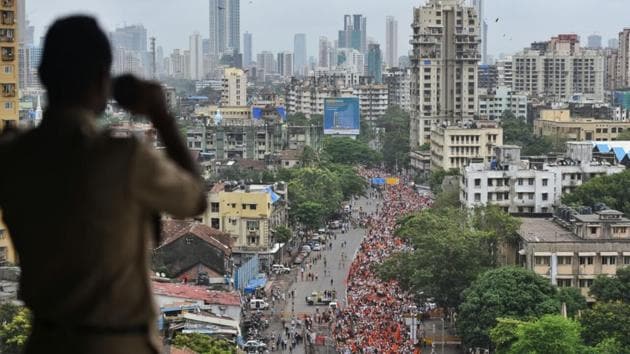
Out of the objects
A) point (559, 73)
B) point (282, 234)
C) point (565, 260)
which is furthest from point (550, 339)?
point (559, 73)

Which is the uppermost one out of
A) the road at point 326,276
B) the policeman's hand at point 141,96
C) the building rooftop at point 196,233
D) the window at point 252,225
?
the policeman's hand at point 141,96

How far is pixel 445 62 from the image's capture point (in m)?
76.6

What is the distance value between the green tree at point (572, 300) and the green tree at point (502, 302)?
0.37 meters

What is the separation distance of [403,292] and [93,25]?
32.3 m


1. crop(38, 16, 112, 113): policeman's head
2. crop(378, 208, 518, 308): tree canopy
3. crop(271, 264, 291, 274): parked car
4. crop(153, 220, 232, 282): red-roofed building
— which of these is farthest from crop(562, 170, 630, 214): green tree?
crop(38, 16, 112, 113): policeman's head

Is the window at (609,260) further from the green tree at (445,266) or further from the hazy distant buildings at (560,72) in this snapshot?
the hazy distant buildings at (560,72)

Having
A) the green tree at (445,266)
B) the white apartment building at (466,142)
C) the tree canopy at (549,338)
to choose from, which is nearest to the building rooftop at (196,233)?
the green tree at (445,266)

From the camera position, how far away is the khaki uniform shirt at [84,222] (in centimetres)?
269

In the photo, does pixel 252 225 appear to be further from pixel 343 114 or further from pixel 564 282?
pixel 343 114

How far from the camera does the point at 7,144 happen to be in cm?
282

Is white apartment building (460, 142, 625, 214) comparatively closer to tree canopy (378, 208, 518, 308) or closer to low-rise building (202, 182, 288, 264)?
low-rise building (202, 182, 288, 264)

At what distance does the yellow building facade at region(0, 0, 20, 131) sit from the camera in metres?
29.2

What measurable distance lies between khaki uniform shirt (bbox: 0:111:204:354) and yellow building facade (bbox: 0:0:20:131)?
A: 89.7 ft

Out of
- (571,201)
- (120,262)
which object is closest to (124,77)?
(120,262)
